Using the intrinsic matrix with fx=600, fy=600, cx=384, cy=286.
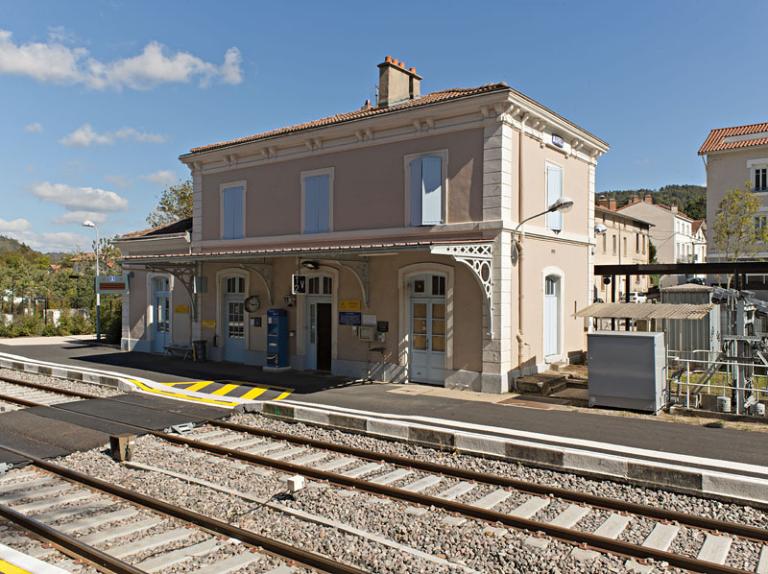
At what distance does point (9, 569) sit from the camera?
4.55 metres

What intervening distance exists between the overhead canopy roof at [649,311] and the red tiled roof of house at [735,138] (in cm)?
2716

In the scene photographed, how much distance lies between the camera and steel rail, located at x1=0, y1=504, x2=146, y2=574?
4.84 metres

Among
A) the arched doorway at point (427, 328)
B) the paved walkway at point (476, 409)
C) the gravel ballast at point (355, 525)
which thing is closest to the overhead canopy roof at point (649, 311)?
the paved walkway at point (476, 409)

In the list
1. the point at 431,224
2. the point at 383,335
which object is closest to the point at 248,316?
the point at 383,335

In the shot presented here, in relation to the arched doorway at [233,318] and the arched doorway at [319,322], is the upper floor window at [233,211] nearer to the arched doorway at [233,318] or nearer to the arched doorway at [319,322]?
the arched doorway at [233,318]

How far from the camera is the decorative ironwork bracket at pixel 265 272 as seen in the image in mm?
17359

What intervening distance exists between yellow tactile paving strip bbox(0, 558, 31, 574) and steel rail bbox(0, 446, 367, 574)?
165 centimetres

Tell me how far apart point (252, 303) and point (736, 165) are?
30992 millimetres

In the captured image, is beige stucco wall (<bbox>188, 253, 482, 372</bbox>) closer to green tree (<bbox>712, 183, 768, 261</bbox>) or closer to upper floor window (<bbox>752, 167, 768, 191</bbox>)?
green tree (<bbox>712, 183, 768, 261</bbox>)

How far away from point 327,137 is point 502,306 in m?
6.78

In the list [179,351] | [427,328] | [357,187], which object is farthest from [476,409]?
[179,351]

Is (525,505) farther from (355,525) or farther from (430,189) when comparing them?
(430,189)

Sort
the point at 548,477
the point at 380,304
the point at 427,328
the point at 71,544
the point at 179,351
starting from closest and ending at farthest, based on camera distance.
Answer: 1. the point at 71,544
2. the point at 548,477
3. the point at 427,328
4. the point at 380,304
5. the point at 179,351

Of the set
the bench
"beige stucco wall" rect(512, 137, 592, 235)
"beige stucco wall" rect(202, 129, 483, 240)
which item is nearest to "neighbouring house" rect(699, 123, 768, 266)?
"beige stucco wall" rect(512, 137, 592, 235)
